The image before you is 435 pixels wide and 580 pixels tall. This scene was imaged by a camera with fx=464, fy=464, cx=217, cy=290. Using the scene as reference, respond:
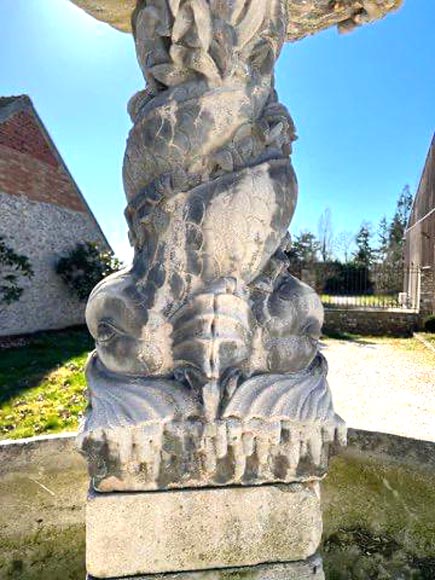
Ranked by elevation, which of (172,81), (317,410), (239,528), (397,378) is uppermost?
(172,81)

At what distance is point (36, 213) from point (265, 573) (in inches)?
536

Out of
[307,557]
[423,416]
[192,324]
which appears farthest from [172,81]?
[423,416]

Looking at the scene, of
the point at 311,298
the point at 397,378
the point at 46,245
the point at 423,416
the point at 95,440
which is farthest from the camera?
the point at 46,245

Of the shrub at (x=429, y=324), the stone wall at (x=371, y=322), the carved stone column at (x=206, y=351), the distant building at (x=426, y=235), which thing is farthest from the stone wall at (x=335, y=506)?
the distant building at (x=426, y=235)

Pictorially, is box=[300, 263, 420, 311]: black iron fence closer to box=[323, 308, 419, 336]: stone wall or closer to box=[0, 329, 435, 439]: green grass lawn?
box=[323, 308, 419, 336]: stone wall

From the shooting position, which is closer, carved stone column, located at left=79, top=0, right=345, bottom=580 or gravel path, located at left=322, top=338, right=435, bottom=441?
carved stone column, located at left=79, top=0, right=345, bottom=580

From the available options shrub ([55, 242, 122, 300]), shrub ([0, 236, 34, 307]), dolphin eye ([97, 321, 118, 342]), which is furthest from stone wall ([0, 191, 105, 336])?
dolphin eye ([97, 321, 118, 342])

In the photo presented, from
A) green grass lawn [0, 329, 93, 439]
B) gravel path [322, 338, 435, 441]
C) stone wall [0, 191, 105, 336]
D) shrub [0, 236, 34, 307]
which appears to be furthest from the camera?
stone wall [0, 191, 105, 336]

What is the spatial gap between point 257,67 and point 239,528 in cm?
144

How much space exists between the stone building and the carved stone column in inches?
460

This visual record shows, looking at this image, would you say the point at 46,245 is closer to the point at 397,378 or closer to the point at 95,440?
the point at 397,378

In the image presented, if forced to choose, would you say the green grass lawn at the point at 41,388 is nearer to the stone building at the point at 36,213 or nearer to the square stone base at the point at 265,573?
the square stone base at the point at 265,573

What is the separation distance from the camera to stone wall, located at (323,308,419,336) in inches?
555

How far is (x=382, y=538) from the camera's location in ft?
7.01
